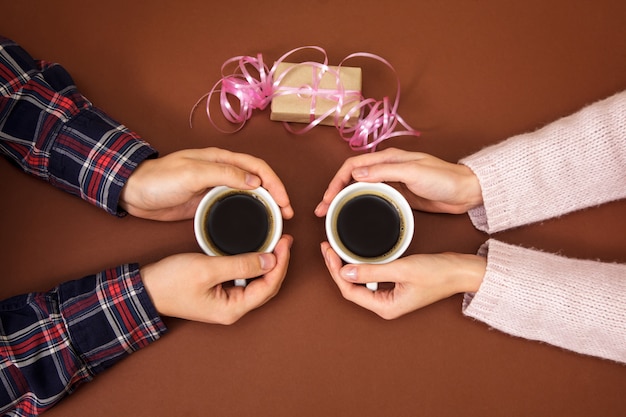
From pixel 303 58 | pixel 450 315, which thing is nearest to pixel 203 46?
pixel 303 58

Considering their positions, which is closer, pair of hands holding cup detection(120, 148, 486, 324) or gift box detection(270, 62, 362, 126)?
pair of hands holding cup detection(120, 148, 486, 324)

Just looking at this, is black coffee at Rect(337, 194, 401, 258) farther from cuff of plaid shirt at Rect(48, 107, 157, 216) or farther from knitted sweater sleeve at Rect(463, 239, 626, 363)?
cuff of plaid shirt at Rect(48, 107, 157, 216)

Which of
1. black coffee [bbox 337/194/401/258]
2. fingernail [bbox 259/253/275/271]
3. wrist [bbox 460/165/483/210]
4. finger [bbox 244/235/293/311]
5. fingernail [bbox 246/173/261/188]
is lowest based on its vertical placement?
finger [bbox 244/235/293/311]

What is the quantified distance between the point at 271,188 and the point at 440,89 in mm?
412

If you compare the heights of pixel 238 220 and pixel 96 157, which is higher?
pixel 96 157

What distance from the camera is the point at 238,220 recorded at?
845 millimetres

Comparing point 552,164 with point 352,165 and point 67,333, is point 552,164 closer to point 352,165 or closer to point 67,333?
point 352,165

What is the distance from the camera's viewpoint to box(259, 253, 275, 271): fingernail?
0.79 m

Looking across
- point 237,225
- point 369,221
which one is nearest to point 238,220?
point 237,225

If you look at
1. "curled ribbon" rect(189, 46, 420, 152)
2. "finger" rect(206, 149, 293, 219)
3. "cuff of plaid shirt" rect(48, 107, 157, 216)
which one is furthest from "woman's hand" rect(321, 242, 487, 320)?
"cuff of plaid shirt" rect(48, 107, 157, 216)

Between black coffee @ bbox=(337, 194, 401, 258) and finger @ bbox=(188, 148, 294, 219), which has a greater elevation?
finger @ bbox=(188, 148, 294, 219)

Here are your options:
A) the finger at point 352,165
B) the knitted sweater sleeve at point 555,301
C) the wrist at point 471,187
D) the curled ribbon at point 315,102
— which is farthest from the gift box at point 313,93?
the knitted sweater sleeve at point 555,301

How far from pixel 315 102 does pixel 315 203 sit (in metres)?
0.19

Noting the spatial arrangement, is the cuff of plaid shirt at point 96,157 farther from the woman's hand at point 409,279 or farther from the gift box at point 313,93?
the woman's hand at point 409,279
